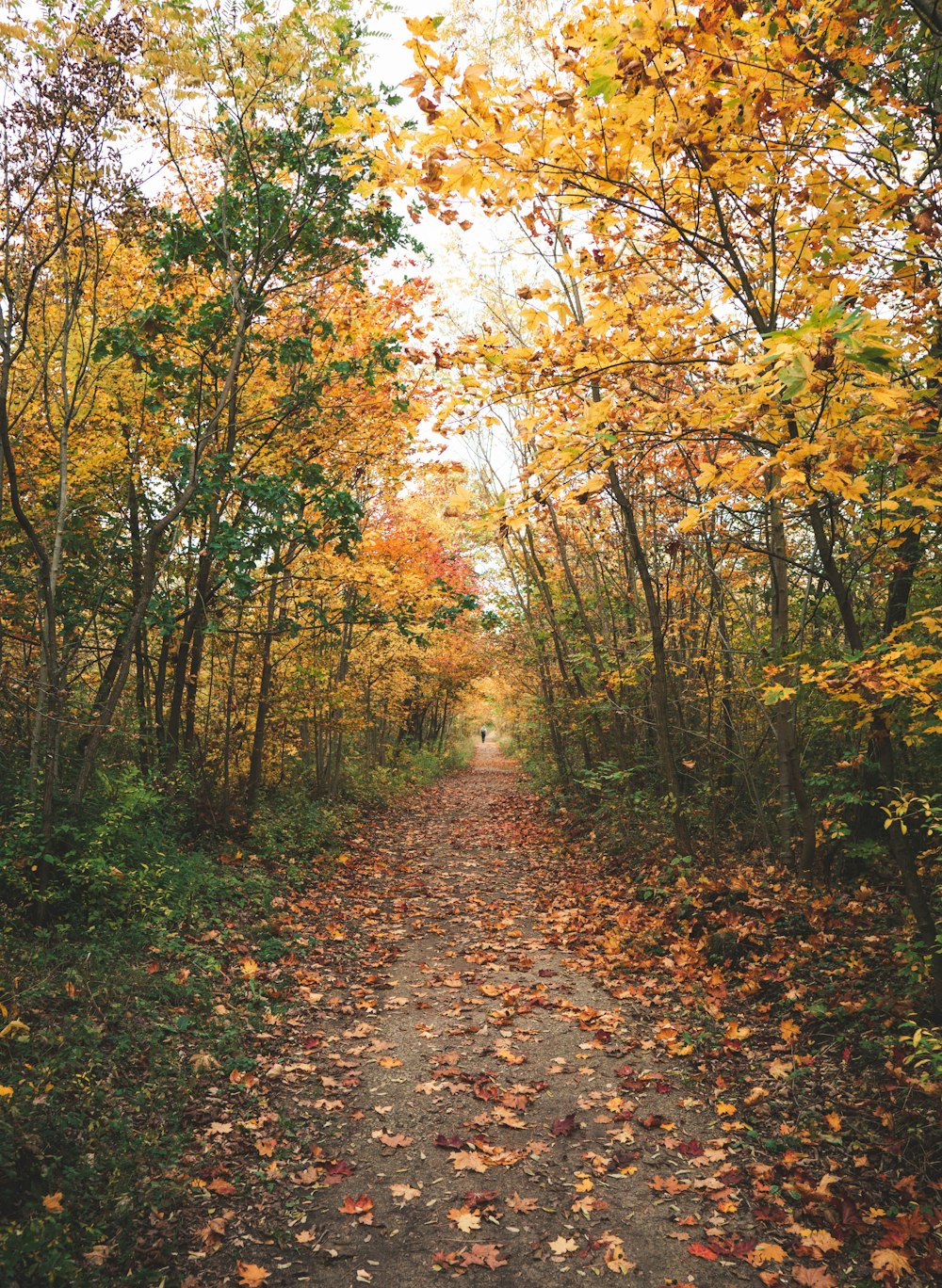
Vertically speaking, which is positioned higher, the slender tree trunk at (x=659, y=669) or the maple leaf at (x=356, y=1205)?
the slender tree trunk at (x=659, y=669)

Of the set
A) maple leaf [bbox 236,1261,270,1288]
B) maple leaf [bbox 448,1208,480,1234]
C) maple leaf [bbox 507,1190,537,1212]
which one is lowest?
maple leaf [bbox 507,1190,537,1212]

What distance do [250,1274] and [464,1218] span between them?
97 cm

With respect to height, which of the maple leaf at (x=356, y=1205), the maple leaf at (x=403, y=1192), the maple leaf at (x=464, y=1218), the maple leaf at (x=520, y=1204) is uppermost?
the maple leaf at (x=356, y=1205)

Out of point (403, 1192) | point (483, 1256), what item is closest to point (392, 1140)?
point (403, 1192)

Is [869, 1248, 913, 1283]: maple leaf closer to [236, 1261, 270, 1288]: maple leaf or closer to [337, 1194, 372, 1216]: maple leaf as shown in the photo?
[337, 1194, 372, 1216]: maple leaf

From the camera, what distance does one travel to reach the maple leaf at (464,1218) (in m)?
3.37

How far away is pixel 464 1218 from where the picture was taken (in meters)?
3.42

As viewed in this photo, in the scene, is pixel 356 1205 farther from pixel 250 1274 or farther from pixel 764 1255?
pixel 764 1255

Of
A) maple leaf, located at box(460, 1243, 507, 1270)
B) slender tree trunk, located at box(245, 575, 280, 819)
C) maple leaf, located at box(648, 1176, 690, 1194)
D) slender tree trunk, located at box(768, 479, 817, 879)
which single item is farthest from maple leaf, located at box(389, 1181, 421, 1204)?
slender tree trunk, located at box(245, 575, 280, 819)

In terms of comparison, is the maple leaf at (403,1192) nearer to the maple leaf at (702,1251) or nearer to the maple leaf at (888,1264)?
the maple leaf at (702,1251)

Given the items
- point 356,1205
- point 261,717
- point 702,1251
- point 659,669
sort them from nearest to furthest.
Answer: point 702,1251 < point 356,1205 < point 659,669 < point 261,717

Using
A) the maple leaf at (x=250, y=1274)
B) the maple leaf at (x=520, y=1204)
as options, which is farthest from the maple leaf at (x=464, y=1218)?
the maple leaf at (x=250, y=1274)

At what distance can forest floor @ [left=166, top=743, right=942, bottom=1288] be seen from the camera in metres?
3.18

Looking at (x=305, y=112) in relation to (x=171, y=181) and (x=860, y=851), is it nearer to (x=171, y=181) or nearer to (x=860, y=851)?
(x=171, y=181)
